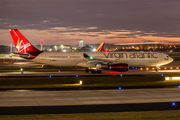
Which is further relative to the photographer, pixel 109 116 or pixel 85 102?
pixel 85 102

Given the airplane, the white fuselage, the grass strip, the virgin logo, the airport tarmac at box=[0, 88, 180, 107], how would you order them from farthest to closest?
1. the white fuselage
2. the virgin logo
3. the airplane
4. the airport tarmac at box=[0, 88, 180, 107]
5. the grass strip

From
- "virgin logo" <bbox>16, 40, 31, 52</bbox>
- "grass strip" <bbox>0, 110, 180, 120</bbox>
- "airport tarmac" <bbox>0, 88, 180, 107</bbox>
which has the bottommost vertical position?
"airport tarmac" <bbox>0, 88, 180, 107</bbox>

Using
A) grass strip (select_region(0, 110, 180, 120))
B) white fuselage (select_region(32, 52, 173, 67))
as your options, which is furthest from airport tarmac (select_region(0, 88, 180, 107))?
white fuselage (select_region(32, 52, 173, 67))

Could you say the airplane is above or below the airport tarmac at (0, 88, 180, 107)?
above

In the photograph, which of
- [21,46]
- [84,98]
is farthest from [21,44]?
[84,98]

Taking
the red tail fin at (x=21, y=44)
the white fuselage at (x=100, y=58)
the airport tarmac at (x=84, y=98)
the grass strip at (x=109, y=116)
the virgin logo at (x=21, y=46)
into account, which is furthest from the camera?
the white fuselage at (x=100, y=58)

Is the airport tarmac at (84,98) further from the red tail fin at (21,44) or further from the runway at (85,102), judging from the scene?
the red tail fin at (21,44)

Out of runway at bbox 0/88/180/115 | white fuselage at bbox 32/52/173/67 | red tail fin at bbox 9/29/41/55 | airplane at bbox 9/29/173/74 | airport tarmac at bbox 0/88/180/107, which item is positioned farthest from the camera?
white fuselage at bbox 32/52/173/67

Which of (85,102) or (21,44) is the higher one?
(21,44)

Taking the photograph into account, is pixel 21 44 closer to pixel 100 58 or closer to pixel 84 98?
pixel 100 58

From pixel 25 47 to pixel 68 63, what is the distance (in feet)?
35.7

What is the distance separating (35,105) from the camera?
19547mm

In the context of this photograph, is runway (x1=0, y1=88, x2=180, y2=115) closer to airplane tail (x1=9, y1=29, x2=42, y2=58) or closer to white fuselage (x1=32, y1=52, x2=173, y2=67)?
white fuselage (x1=32, y1=52, x2=173, y2=67)

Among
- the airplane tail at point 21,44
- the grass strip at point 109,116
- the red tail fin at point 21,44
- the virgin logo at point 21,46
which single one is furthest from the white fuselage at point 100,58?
the grass strip at point 109,116
